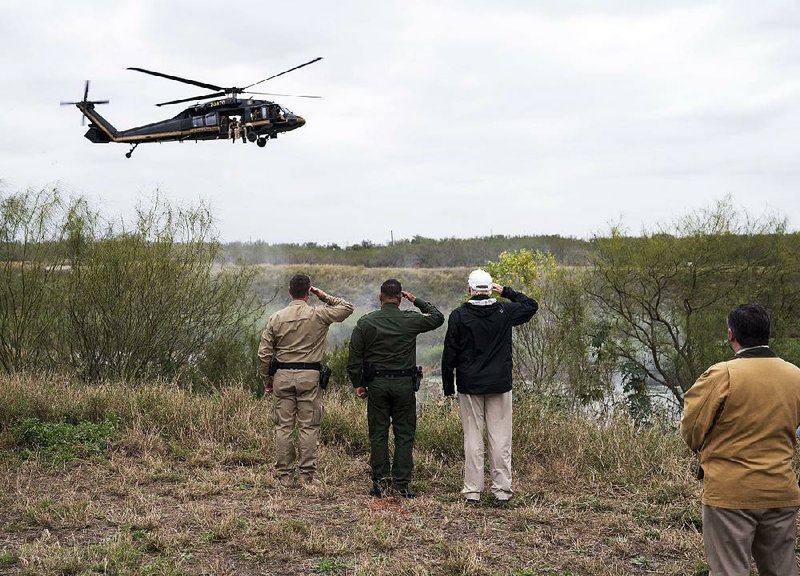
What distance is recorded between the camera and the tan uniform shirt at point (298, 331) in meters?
7.59

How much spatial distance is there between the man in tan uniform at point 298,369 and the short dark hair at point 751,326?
165 inches

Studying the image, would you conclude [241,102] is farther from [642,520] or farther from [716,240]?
[716,240]

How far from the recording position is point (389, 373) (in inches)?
280

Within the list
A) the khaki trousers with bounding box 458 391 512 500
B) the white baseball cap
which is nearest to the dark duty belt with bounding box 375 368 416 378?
the khaki trousers with bounding box 458 391 512 500

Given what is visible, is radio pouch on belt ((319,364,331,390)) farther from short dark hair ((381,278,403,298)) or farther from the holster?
short dark hair ((381,278,403,298))

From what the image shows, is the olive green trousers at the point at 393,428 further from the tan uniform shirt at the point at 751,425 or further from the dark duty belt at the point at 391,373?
the tan uniform shirt at the point at 751,425

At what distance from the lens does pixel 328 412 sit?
9680mm

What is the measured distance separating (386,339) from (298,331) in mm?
1006

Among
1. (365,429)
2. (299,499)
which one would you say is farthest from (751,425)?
(365,429)

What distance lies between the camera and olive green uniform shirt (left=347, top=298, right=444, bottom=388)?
7098 mm

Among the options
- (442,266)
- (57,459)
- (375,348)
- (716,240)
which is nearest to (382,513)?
(375,348)

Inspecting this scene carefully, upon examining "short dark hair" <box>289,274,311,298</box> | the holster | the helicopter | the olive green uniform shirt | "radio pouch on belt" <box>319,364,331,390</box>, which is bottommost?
"radio pouch on belt" <box>319,364,331,390</box>

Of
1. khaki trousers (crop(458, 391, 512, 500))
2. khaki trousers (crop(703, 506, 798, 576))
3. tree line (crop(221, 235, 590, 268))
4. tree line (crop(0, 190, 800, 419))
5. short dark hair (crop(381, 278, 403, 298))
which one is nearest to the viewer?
khaki trousers (crop(703, 506, 798, 576))

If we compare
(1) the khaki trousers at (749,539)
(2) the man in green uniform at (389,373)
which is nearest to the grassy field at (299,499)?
(2) the man in green uniform at (389,373)
